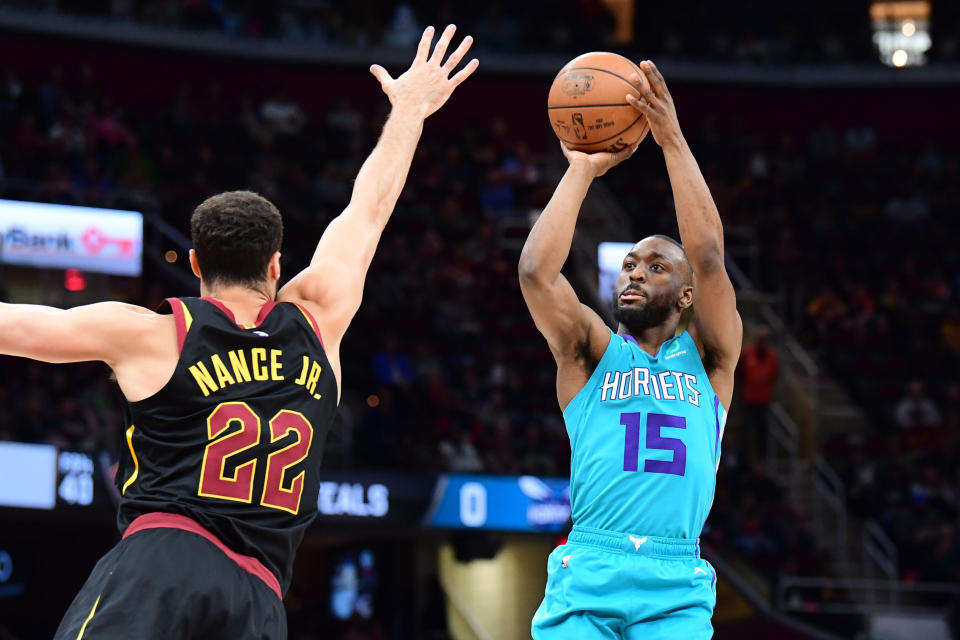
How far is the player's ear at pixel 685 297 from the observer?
5113mm

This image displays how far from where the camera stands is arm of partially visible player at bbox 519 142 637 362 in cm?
480

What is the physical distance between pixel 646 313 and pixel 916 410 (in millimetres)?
13889

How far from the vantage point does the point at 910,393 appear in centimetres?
1803

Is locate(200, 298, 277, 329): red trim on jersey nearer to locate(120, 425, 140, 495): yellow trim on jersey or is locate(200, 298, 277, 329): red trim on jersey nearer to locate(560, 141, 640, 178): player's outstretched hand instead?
locate(120, 425, 140, 495): yellow trim on jersey

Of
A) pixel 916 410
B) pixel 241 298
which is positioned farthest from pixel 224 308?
pixel 916 410

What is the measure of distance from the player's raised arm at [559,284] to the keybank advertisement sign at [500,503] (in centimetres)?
876

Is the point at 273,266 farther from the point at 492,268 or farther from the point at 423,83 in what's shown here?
the point at 492,268

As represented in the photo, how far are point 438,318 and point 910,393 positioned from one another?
21.8 feet

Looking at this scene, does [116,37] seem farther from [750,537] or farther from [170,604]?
[170,604]

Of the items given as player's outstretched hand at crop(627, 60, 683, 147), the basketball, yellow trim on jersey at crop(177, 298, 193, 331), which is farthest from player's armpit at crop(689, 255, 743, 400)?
yellow trim on jersey at crop(177, 298, 193, 331)

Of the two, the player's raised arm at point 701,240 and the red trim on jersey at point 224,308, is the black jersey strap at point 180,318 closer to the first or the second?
the red trim on jersey at point 224,308

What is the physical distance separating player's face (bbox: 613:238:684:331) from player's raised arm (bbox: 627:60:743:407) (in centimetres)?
12

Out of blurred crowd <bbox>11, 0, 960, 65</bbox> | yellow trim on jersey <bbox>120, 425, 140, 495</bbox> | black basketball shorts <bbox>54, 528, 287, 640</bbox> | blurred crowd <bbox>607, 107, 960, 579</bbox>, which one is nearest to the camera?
black basketball shorts <bbox>54, 528, 287, 640</bbox>

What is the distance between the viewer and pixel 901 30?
82.6ft
